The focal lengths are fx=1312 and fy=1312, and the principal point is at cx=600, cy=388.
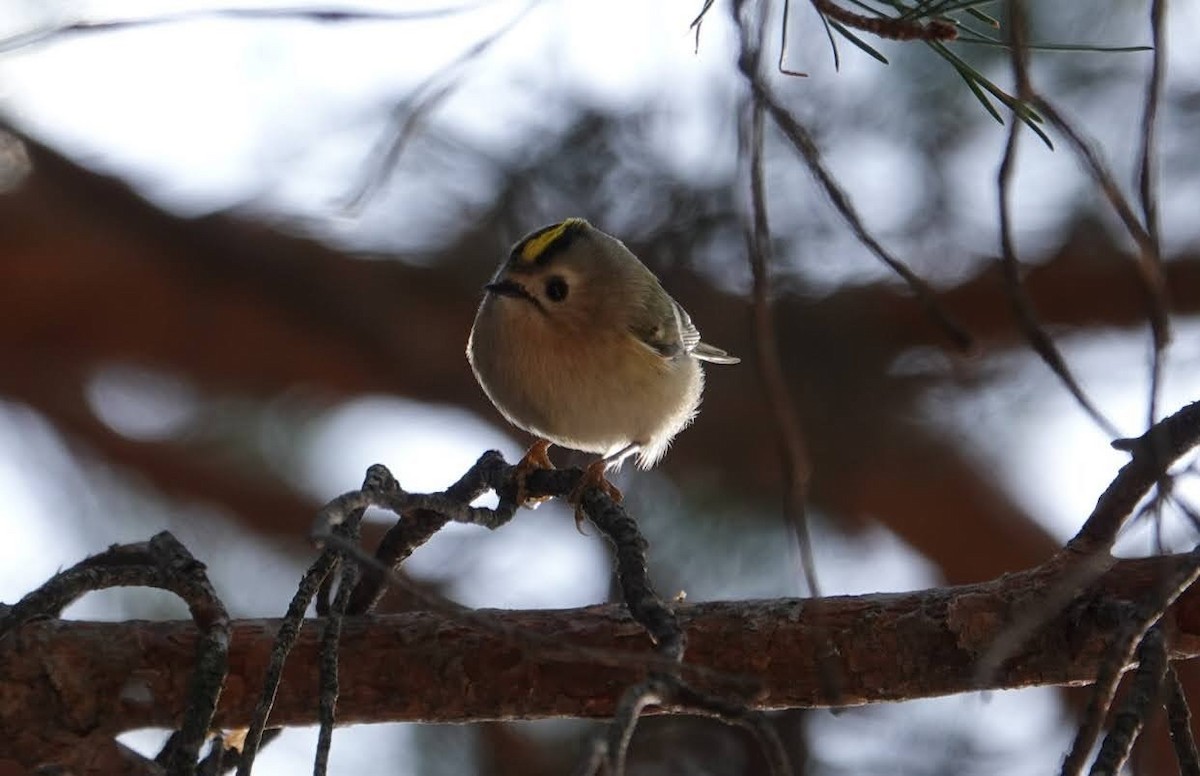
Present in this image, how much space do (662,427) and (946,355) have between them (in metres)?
0.81

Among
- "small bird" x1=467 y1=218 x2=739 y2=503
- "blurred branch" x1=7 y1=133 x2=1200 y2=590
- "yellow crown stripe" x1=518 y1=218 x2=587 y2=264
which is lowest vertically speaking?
"small bird" x1=467 y1=218 x2=739 y2=503

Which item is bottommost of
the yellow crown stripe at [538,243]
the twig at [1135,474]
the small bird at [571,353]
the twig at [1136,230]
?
the twig at [1136,230]

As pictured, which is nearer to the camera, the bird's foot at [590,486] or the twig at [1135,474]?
the twig at [1135,474]

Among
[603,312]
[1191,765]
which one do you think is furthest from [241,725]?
[603,312]

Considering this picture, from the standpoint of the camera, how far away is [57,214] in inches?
82.3

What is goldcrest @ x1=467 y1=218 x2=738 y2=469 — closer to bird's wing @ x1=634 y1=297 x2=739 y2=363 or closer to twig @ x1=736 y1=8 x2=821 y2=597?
bird's wing @ x1=634 y1=297 x2=739 y2=363

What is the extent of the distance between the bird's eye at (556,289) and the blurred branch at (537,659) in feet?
2.54

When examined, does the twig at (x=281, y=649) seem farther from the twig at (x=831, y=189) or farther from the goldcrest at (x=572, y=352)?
the goldcrest at (x=572, y=352)

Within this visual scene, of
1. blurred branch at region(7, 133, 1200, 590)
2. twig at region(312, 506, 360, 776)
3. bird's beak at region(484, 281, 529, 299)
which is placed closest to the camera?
twig at region(312, 506, 360, 776)

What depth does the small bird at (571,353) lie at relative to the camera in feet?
5.47

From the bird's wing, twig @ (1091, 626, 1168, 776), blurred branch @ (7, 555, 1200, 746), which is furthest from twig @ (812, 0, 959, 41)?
the bird's wing

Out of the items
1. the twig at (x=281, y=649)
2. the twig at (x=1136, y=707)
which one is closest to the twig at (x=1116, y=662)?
the twig at (x=1136, y=707)

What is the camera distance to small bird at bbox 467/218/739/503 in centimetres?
167

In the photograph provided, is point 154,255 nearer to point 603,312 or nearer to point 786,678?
point 603,312
